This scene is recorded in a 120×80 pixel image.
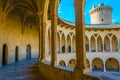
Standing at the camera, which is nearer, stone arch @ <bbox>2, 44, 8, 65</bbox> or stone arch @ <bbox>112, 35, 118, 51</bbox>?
stone arch @ <bbox>2, 44, 8, 65</bbox>

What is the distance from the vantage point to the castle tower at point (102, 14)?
3916cm

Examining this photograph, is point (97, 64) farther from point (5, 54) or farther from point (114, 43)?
point (5, 54)

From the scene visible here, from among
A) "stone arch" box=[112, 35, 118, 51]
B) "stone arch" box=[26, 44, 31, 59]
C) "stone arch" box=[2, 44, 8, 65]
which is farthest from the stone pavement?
"stone arch" box=[112, 35, 118, 51]

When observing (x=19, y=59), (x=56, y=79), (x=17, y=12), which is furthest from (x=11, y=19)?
(x=56, y=79)

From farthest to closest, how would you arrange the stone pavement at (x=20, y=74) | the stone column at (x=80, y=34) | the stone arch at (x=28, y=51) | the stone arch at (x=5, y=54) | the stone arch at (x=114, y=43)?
the stone arch at (x=114, y=43) < the stone arch at (x=28, y=51) < the stone arch at (x=5, y=54) < the stone pavement at (x=20, y=74) < the stone column at (x=80, y=34)

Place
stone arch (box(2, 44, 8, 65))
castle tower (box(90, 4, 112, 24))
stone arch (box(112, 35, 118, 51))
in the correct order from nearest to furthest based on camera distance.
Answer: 1. stone arch (box(2, 44, 8, 65))
2. stone arch (box(112, 35, 118, 51))
3. castle tower (box(90, 4, 112, 24))

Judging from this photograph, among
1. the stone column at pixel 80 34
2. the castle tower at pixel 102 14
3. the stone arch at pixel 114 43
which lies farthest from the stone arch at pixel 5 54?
the castle tower at pixel 102 14

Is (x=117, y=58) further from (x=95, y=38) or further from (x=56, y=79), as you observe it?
(x=56, y=79)

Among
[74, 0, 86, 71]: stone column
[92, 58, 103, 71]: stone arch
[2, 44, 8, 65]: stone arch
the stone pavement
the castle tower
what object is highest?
the castle tower

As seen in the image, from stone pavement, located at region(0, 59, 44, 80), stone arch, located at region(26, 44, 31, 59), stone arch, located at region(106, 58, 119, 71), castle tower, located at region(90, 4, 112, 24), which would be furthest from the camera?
castle tower, located at region(90, 4, 112, 24)

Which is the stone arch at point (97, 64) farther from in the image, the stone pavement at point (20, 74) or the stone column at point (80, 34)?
the stone column at point (80, 34)

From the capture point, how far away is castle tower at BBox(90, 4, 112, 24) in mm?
39156

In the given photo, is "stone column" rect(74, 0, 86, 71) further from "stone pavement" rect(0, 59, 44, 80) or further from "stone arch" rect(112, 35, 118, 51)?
"stone arch" rect(112, 35, 118, 51)

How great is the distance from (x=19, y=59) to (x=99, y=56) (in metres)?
14.0
